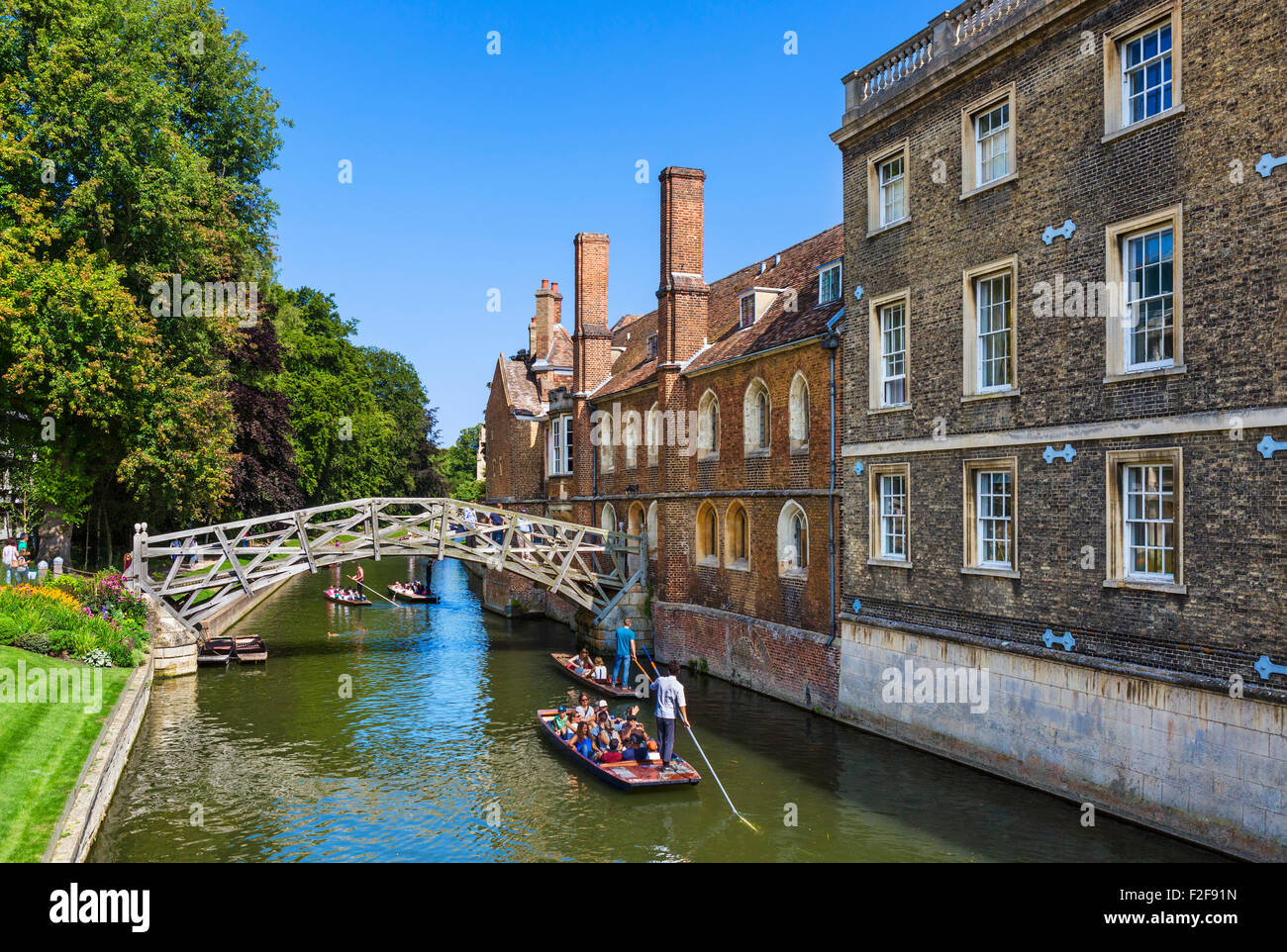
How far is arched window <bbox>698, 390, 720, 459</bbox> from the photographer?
24.4m

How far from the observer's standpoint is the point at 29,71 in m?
24.7

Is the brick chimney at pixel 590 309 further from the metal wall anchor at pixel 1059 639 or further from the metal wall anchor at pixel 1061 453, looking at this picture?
the metal wall anchor at pixel 1059 639

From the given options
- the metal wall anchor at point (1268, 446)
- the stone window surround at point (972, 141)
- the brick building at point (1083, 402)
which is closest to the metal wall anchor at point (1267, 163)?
the brick building at point (1083, 402)

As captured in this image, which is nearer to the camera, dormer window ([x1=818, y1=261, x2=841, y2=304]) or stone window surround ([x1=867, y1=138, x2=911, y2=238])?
stone window surround ([x1=867, y1=138, x2=911, y2=238])

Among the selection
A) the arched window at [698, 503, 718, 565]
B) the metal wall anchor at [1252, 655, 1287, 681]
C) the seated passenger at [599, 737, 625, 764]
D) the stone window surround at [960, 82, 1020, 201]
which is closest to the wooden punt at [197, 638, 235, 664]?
the arched window at [698, 503, 718, 565]

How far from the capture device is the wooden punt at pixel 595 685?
2141cm

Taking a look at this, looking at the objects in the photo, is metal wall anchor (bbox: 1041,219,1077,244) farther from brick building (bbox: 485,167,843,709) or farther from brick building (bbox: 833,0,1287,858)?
brick building (bbox: 485,167,843,709)

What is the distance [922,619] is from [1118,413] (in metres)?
5.08

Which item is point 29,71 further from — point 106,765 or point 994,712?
point 994,712

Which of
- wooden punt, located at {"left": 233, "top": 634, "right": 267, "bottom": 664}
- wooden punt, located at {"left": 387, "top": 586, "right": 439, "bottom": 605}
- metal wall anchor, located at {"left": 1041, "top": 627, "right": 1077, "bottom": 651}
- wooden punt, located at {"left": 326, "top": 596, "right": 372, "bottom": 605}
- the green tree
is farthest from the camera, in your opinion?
the green tree

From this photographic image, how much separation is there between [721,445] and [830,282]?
16.0 ft

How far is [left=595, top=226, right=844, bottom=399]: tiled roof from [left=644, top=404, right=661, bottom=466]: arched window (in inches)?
36.9

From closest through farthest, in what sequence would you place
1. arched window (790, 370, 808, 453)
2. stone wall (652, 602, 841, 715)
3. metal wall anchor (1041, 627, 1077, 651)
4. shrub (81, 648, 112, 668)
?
metal wall anchor (1041, 627, 1077, 651) → stone wall (652, 602, 841, 715) → shrub (81, 648, 112, 668) → arched window (790, 370, 808, 453)
